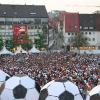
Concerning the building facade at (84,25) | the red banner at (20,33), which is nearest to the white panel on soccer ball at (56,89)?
the red banner at (20,33)

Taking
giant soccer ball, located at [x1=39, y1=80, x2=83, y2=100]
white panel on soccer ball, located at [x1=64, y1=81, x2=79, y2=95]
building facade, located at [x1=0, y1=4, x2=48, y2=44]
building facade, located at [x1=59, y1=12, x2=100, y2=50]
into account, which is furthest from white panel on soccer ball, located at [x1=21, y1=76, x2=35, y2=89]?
building facade, located at [x1=59, y1=12, x2=100, y2=50]

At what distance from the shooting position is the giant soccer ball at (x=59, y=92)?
1291cm

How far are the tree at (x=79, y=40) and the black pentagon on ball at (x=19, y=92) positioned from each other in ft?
232

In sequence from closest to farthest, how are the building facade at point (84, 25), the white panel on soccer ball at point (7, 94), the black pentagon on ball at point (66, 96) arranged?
the black pentagon on ball at point (66, 96), the white panel on soccer ball at point (7, 94), the building facade at point (84, 25)

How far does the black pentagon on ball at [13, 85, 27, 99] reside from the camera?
13.6 meters

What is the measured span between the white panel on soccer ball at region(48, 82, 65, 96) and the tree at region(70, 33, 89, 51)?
234ft

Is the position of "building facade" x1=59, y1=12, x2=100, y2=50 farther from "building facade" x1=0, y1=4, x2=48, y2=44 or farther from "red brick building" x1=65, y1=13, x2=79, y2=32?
"building facade" x1=0, y1=4, x2=48, y2=44

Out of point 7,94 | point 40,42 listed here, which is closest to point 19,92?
point 7,94

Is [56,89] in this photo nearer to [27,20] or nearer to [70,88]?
[70,88]

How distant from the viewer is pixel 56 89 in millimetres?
13078

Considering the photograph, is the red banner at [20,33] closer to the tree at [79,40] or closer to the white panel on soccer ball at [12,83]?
the tree at [79,40]

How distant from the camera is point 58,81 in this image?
13289 millimetres

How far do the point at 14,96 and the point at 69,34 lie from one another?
8125 cm

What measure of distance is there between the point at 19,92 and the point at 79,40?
239 feet
